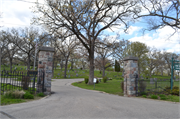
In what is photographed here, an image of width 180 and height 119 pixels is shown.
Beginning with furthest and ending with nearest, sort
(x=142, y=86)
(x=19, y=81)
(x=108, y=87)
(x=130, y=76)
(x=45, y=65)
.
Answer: (x=108, y=87) < (x=142, y=86) < (x=130, y=76) < (x=45, y=65) < (x=19, y=81)

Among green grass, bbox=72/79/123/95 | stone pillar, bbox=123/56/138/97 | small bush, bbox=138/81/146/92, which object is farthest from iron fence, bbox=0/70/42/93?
small bush, bbox=138/81/146/92

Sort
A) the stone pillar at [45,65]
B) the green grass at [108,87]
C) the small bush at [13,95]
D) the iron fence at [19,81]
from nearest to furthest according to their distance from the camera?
1. the small bush at [13,95]
2. the iron fence at [19,81]
3. the stone pillar at [45,65]
4. the green grass at [108,87]

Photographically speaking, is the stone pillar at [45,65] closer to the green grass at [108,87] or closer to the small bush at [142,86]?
the green grass at [108,87]

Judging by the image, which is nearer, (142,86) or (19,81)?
(19,81)

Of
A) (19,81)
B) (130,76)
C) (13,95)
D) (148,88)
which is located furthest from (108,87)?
(13,95)

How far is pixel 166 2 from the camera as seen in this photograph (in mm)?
13602

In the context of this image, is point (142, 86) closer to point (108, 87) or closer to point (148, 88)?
point (148, 88)

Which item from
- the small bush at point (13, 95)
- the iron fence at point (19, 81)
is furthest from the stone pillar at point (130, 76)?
the small bush at point (13, 95)

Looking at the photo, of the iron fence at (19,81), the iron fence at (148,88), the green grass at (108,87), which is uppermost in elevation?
the iron fence at (19,81)

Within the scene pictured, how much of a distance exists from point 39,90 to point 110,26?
13936 mm

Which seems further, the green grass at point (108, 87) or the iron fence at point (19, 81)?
the green grass at point (108, 87)

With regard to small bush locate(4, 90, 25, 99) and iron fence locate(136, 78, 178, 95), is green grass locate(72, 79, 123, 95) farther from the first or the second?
small bush locate(4, 90, 25, 99)

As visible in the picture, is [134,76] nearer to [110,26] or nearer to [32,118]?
[32,118]

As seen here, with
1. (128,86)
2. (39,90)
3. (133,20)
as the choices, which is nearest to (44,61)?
(39,90)
